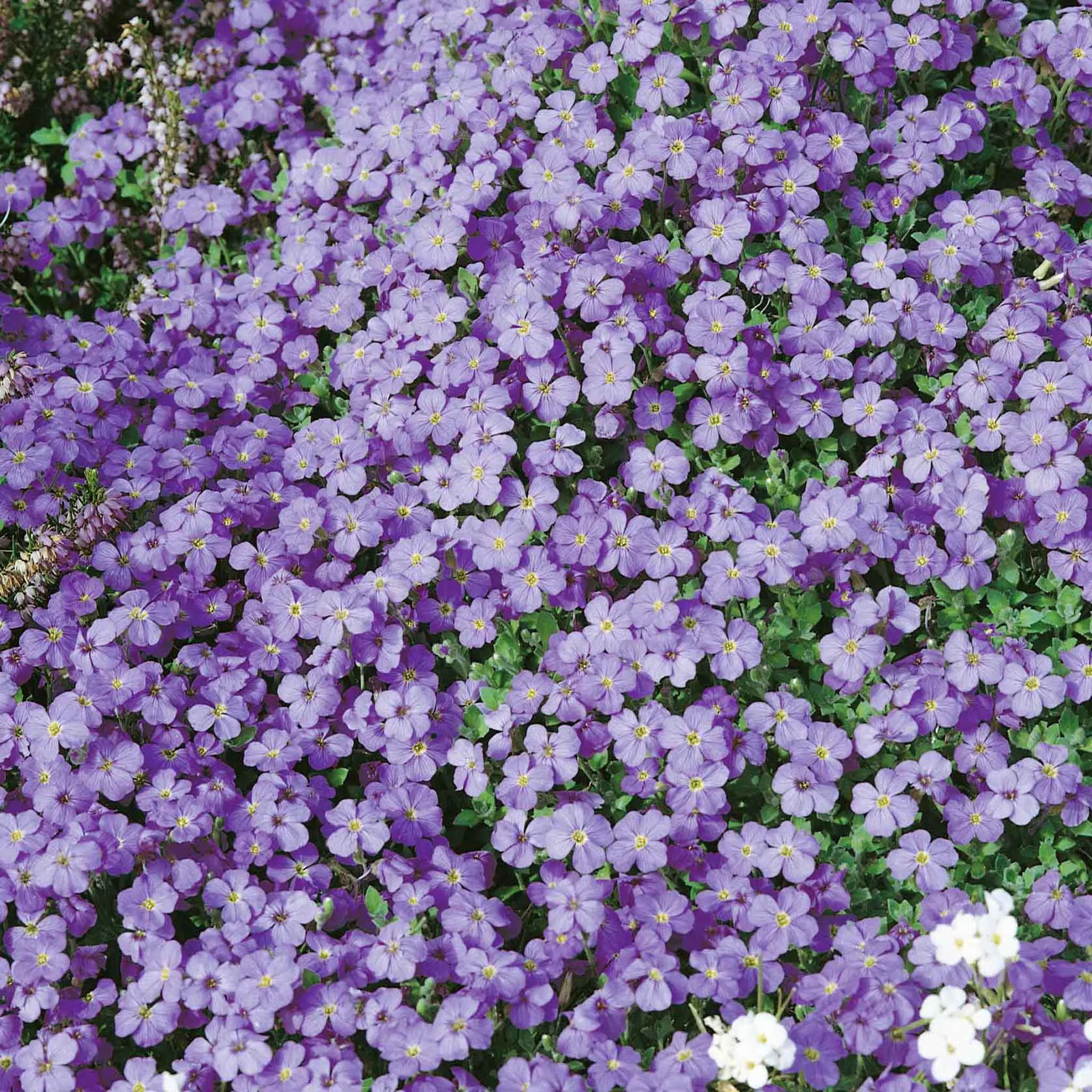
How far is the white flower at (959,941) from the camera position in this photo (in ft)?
10.2

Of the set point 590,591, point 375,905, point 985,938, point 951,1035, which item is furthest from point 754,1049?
point 590,591

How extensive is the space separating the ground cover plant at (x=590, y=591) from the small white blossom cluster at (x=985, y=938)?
0.01 meters

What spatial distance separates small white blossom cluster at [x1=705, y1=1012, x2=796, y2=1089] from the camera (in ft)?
10.1

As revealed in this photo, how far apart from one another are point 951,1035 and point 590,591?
154 cm

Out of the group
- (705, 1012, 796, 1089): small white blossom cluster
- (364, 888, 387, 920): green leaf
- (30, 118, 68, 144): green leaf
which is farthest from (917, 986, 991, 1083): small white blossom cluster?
(30, 118, 68, 144): green leaf

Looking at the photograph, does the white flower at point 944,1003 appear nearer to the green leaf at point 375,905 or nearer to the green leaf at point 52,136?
the green leaf at point 375,905

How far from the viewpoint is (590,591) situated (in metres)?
3.97

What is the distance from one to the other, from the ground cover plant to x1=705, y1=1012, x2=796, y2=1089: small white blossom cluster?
0.08 feet

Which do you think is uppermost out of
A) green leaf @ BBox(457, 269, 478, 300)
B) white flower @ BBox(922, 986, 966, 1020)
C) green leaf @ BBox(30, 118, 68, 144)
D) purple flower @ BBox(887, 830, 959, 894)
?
green leaf @ BBox(30, 118, 68, 144)

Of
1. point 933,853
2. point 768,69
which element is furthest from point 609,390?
point 933,853

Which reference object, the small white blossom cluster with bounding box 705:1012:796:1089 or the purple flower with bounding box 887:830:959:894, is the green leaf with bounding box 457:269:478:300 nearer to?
the purple flower with bounding box 887:830:959:894

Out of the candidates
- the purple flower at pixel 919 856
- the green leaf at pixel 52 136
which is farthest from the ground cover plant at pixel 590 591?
the green leaf at pixel 52 136

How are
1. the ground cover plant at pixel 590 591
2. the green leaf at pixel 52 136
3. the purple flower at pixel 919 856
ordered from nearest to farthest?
the ground cover plant at pixel 590 591
the purple flower at pixel 919 856
the green leaf at pixel 52 136

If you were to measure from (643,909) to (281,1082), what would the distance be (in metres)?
0.99
